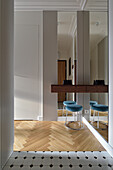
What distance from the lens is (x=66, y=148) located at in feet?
5.80

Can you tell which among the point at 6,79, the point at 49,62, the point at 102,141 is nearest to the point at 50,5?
the point at 49,62

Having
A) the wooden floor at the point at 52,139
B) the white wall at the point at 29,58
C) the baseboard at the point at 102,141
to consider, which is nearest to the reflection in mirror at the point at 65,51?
the white wall at the point at 29,58

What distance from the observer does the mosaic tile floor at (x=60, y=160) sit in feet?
4.43

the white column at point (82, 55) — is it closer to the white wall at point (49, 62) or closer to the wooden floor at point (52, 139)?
the white wall at point (49, 62)

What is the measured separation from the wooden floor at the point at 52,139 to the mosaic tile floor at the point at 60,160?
13cm

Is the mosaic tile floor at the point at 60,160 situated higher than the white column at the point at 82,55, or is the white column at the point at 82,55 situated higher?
the white column at the point at 82,55

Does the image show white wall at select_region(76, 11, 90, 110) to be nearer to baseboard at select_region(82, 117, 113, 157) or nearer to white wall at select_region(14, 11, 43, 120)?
baseboard at select_region(82, 117, 113, 157)

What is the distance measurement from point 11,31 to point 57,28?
168cm

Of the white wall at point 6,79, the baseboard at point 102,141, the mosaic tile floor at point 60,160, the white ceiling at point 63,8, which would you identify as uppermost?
the white ceiling at point 63,8

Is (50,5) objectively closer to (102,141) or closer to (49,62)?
(49,62)

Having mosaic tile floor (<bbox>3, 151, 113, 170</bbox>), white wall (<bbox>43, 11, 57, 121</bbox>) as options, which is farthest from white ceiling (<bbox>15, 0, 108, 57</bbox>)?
mosaic tile floor (<bbox>3, 151, 113, 170</bbox>)

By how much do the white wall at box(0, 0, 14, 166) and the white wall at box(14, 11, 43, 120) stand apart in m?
1.42

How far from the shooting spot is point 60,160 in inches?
58.4

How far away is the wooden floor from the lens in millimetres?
1791
